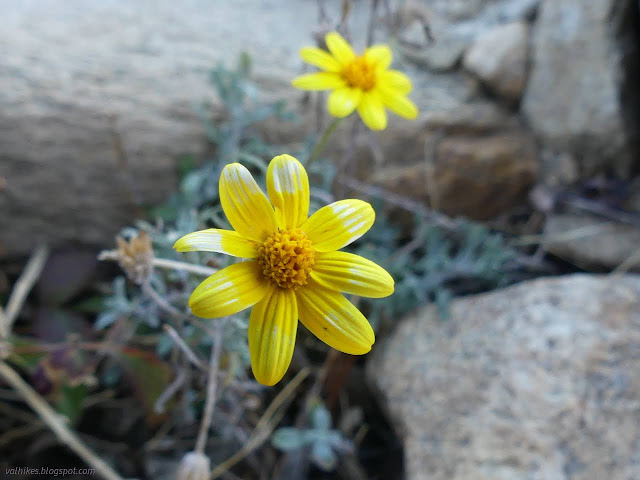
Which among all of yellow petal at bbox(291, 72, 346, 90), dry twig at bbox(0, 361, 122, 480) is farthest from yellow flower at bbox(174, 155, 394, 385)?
dry twig at bbox(0, 361, 122, 480)

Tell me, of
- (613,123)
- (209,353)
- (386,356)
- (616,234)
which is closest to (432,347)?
(386,356)

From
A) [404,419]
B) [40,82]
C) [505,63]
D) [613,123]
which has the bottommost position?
[404,419]

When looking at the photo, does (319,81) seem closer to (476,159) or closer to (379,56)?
(379,56)

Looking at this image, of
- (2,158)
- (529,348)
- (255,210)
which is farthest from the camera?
(2,158)

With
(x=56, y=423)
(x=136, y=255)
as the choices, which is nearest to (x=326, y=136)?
(x=136, y=255)

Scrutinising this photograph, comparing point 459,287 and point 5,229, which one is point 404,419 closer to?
point 459,287
